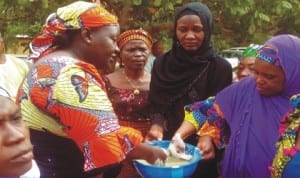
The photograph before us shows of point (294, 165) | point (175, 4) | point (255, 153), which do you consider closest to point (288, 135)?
point (294, 165)

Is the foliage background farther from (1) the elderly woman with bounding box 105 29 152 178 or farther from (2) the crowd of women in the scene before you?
(2) the crowd of women

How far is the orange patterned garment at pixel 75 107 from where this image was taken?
2121 mm

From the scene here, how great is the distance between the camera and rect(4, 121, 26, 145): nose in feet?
5.19

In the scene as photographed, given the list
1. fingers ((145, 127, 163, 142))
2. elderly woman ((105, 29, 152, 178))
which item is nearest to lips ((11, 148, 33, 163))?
fingers ((145, 127, 163, 142))

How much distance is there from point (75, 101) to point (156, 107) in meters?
1.48

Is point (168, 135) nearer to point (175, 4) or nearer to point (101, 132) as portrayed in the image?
point (101, 132)

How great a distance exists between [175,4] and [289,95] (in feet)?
10.1

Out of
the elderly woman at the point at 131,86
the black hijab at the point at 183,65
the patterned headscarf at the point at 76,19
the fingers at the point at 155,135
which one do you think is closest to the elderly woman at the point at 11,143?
the patterned headscarf at the point at 76,19

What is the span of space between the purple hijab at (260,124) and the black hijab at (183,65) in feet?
2.18

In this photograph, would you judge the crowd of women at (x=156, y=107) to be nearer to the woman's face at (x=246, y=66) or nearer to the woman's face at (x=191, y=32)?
the woman's face at (x=191, y=32)

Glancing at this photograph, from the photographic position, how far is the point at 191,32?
3.31 meters

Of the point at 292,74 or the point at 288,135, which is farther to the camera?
the point at 292,74

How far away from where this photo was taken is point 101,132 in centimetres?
216

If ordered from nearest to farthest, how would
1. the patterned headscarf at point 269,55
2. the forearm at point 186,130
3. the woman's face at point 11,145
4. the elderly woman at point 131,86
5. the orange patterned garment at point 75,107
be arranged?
the woman's face at point 11,145 → the orange patterned garment at point 75,107 → the patterned headscarf at point 269,55 → the forearm at point 186,130 → the elderly woman at point 131,86
